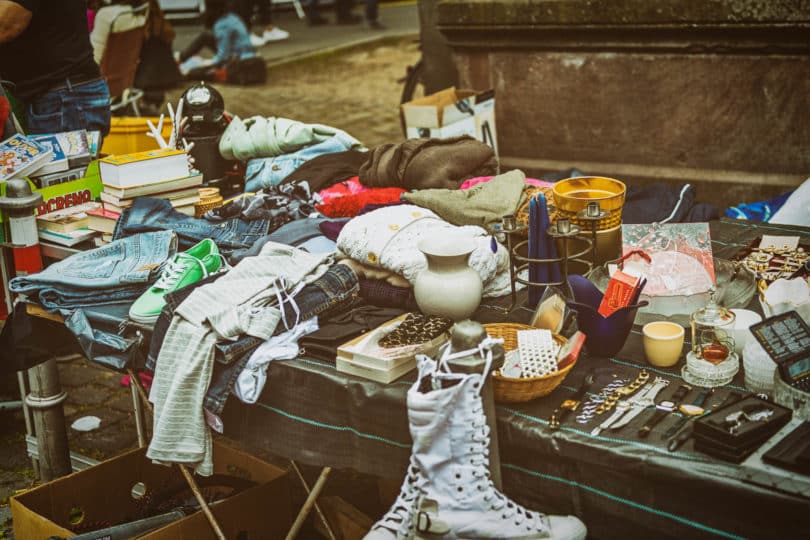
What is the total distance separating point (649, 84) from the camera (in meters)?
5.23

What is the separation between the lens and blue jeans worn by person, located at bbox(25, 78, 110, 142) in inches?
168

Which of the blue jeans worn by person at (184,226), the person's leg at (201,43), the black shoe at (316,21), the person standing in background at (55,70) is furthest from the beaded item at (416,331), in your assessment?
the black shoe at (316,21)

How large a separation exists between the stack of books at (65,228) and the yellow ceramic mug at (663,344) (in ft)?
7.20

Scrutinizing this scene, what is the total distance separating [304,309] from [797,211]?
2.18 metres

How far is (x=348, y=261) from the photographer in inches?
110

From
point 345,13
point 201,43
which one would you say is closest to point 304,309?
point 201,43

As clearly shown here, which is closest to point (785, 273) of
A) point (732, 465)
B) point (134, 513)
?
point (732, 465)

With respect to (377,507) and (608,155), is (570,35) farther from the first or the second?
(377,507)

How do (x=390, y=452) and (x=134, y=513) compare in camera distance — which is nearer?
(x=390, y=452)

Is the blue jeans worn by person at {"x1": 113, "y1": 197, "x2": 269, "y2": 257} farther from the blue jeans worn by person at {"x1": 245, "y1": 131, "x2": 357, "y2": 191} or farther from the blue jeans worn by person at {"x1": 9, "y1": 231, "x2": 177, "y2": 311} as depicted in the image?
the blue jeans worn by person at {"x1": 245, "y1": 131, "x2": 357, "y2": 191}

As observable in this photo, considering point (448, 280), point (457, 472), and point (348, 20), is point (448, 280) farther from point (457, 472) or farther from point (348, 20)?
point (348, 20)

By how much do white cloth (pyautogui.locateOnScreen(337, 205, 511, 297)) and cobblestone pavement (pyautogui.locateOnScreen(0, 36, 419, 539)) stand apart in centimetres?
184

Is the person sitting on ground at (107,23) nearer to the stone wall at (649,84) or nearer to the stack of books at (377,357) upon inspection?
the stone wall at (649,84)

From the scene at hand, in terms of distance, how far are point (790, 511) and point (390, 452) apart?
3.16ft
